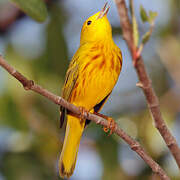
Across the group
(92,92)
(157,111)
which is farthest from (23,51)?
(157,111)

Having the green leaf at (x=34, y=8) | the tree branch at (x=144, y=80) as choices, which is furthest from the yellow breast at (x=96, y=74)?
the tree branch at (x=144, y=80)

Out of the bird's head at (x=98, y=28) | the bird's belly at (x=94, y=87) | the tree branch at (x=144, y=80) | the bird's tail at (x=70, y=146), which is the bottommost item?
the bird's tail at (x=70, y=146)

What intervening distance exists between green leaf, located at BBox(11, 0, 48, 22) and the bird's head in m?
1.54

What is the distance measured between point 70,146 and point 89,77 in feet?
2.35

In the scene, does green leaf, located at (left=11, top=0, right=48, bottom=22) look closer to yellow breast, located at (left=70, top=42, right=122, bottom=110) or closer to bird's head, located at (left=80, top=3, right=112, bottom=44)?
yellow breast, located at (left=70, top=42, right=122, bottom=110)

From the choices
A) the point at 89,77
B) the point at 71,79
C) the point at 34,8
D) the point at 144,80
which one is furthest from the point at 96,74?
the point at 144,80

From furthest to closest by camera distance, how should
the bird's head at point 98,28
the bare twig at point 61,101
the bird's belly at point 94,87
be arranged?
the bird's head at point 98,28 → the bird's belly at point 94,87 → the bare twig at point 61,101

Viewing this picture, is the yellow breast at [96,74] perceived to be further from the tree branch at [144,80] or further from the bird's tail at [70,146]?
the tree branch at [144,80]

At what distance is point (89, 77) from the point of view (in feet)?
11.3

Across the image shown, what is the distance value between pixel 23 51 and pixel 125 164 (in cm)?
164

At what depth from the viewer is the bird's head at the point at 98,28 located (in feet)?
12.1

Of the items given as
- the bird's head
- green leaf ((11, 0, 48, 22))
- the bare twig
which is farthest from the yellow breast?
green leaf ((11, 0, 48, 22))

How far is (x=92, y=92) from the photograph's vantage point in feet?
11.5

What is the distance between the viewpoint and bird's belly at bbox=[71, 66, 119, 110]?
11.1 ft
